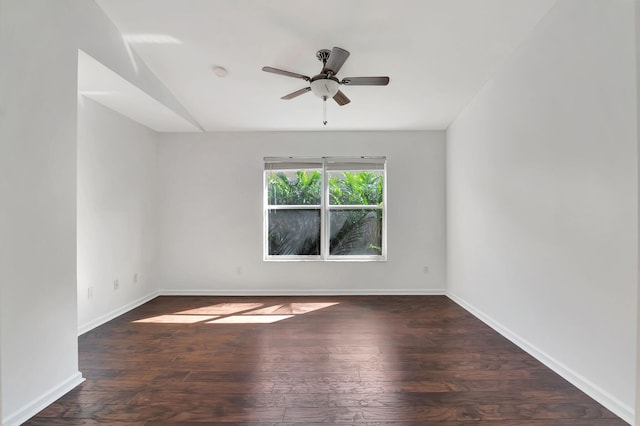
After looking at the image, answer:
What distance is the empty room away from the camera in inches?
68.6

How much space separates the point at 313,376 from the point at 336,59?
7.73 feet

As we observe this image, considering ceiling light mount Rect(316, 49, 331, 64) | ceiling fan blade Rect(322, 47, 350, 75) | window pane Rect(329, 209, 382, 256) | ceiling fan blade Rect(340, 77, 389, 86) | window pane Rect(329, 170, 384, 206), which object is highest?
ceiling light mount Rect(316, 49, 331, 64)

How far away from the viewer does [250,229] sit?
4.46 meters

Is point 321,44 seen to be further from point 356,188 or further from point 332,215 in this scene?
point 332,215

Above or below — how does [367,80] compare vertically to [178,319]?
above

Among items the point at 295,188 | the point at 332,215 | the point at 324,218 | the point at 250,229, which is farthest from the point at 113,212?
the point at 332,215

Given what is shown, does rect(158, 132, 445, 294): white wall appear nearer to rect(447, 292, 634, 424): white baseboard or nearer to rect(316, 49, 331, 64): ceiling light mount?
rect(447, 292, 634, 424): white baseboard

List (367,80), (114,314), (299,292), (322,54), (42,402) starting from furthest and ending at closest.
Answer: (299,292)
(114,314)
(322,54)
(367,80)
(42,402)

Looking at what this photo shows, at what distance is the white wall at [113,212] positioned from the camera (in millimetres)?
3096

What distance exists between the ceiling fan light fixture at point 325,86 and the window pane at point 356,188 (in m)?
1.94

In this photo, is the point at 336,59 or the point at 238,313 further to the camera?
the point at 238,313

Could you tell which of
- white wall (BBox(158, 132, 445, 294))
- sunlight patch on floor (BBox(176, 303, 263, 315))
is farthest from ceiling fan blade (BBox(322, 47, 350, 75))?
sunlight patch on floor (BBox(176, 303, 263, 315))

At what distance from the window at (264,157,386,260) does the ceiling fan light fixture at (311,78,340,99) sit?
1.88m

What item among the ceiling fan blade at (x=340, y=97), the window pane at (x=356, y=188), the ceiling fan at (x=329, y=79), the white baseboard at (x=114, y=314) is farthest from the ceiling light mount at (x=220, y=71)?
the white baseboard at (x=114, y=314)
